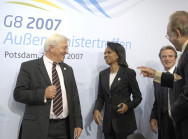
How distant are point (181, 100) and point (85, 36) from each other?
1.91 m

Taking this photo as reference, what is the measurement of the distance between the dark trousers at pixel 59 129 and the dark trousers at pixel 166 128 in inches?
47.8

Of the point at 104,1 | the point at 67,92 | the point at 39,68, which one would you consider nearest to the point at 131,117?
the point at 67,92

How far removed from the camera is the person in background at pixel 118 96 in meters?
2.89

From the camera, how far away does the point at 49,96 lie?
2410 millimetres

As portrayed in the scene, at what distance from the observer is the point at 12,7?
2.98m

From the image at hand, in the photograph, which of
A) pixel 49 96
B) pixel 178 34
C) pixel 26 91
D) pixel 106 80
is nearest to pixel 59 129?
pixel 49 96

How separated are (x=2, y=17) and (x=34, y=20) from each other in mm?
402

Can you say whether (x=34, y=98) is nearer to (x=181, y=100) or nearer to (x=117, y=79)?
(x=117, y=79)

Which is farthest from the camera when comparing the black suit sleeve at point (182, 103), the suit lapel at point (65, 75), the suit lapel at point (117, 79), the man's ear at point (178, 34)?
the suit lapel at point (117, 79)

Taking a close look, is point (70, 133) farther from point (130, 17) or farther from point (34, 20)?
point (130, 17)

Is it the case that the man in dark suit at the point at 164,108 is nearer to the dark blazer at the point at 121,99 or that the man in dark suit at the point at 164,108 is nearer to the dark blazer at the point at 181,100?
the dark blazer at the point at 121,99

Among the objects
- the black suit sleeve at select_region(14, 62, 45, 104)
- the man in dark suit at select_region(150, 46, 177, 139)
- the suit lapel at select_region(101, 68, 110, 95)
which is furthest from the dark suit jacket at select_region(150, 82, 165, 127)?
the black suit sleeve at select_region(14, 62, 45, 104)

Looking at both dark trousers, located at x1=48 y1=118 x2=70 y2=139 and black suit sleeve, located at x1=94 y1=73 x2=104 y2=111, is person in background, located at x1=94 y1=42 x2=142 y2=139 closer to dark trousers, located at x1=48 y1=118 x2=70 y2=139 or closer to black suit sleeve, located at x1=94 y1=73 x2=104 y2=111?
black suit sleeve, located at x1=94 y1=73 x2=104 y2=111

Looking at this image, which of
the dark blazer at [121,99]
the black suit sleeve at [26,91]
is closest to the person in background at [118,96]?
the dark blazer at [121,99]
